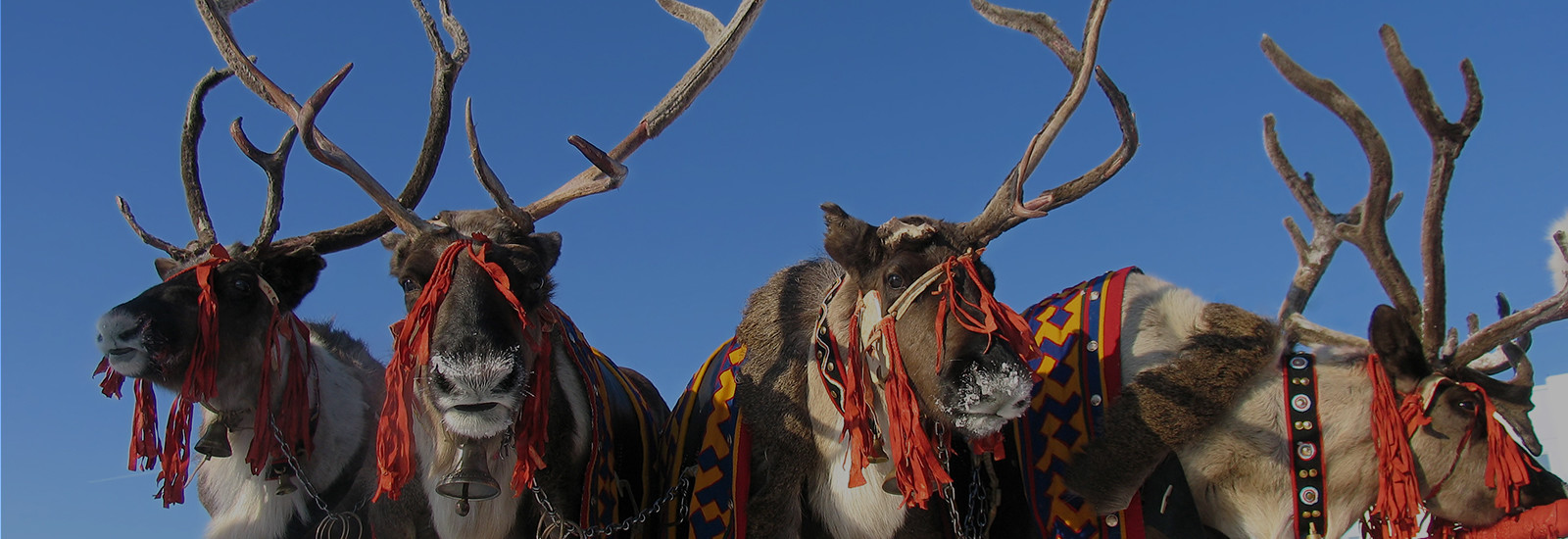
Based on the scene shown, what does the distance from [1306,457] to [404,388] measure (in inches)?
154

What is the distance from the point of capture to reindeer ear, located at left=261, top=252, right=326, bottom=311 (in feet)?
18.1

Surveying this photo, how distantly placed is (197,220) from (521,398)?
8.67ft

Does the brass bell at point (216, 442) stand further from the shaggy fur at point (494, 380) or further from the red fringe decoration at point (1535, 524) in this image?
the red fringe decoration at point (1535, 524)

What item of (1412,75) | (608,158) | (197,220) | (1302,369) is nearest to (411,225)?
(608,158)

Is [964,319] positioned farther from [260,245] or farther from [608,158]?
[260,245]

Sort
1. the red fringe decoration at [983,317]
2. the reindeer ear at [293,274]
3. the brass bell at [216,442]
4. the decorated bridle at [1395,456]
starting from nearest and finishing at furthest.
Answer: the red fringe decoration at [983,317] < the decorated bridle at [1395,456] < the brass bell at [216,442] < the reindeer ear at [293,274]

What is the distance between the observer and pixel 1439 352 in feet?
16.6

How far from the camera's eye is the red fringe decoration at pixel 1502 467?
4797mm

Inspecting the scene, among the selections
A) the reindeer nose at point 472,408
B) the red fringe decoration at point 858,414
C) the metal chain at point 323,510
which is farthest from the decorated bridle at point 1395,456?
the metal chain at point 323,510

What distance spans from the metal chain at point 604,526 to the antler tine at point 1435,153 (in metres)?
3.53

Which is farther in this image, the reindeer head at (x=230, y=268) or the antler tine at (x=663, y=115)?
the antler tine at (x=663, y=115)

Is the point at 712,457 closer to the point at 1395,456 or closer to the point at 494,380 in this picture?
the point at 494,380

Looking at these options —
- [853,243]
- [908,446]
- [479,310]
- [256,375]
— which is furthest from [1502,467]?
[256,375]

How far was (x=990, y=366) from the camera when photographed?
4.26 meters
